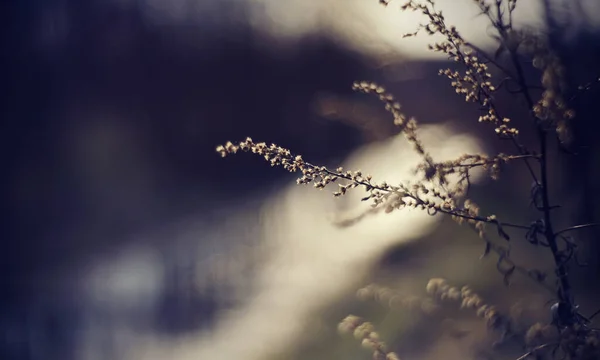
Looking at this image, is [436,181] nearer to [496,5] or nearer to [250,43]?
[496,5]

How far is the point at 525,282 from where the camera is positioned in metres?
2.48

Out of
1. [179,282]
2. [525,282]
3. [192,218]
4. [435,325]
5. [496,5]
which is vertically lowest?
[435,325]

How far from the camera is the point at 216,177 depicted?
23.3 feet

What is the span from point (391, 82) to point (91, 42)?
4460 millimetres

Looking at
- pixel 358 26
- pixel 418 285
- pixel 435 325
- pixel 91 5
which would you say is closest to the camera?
pixel 435 325

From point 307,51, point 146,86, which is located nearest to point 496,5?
point 307,51

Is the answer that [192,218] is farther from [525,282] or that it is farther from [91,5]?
[525,282]

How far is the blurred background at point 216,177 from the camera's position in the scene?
2291 millimetres

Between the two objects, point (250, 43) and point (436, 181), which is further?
point (250, 43)

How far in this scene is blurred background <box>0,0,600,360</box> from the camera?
7.52 ft

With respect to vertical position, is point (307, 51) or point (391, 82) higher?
point (307, 51)

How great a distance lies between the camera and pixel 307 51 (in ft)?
22.3

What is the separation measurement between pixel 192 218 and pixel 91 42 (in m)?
2.15

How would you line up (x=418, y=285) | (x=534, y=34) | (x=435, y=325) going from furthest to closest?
(x=418, y=285)
(x=435, y=325)
(x=534, y=34)
